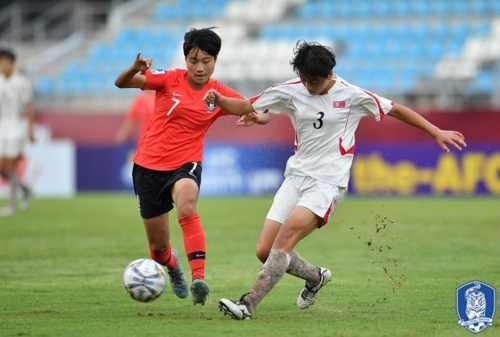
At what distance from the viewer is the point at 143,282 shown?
316 inches

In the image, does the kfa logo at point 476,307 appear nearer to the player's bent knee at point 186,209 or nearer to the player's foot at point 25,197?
the player's bent knee at point 186,209

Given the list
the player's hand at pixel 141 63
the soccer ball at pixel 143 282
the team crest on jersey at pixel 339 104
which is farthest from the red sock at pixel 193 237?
the team crest on jersey at pixel 339 104

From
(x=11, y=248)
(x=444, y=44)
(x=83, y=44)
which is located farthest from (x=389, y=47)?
(x=11, y=248)

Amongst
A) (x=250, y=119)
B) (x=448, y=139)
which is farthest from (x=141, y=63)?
(x=448, y=139)

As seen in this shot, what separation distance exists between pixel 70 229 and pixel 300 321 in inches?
362

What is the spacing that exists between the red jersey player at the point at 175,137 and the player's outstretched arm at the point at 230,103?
27.6 inches

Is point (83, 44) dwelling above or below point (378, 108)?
below

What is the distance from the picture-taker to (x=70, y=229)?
16297 millimetres

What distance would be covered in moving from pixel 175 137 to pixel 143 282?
4.49 ft

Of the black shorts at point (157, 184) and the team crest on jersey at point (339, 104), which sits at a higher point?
the team crest on jersey at point (339, 104)

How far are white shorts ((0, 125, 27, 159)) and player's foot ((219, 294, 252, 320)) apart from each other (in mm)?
12311

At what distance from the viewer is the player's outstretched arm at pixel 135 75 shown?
27.1 ft

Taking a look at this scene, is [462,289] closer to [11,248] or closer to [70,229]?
[11,248]

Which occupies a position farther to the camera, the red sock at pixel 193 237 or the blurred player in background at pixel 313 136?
the red sock at pixel 193 237
